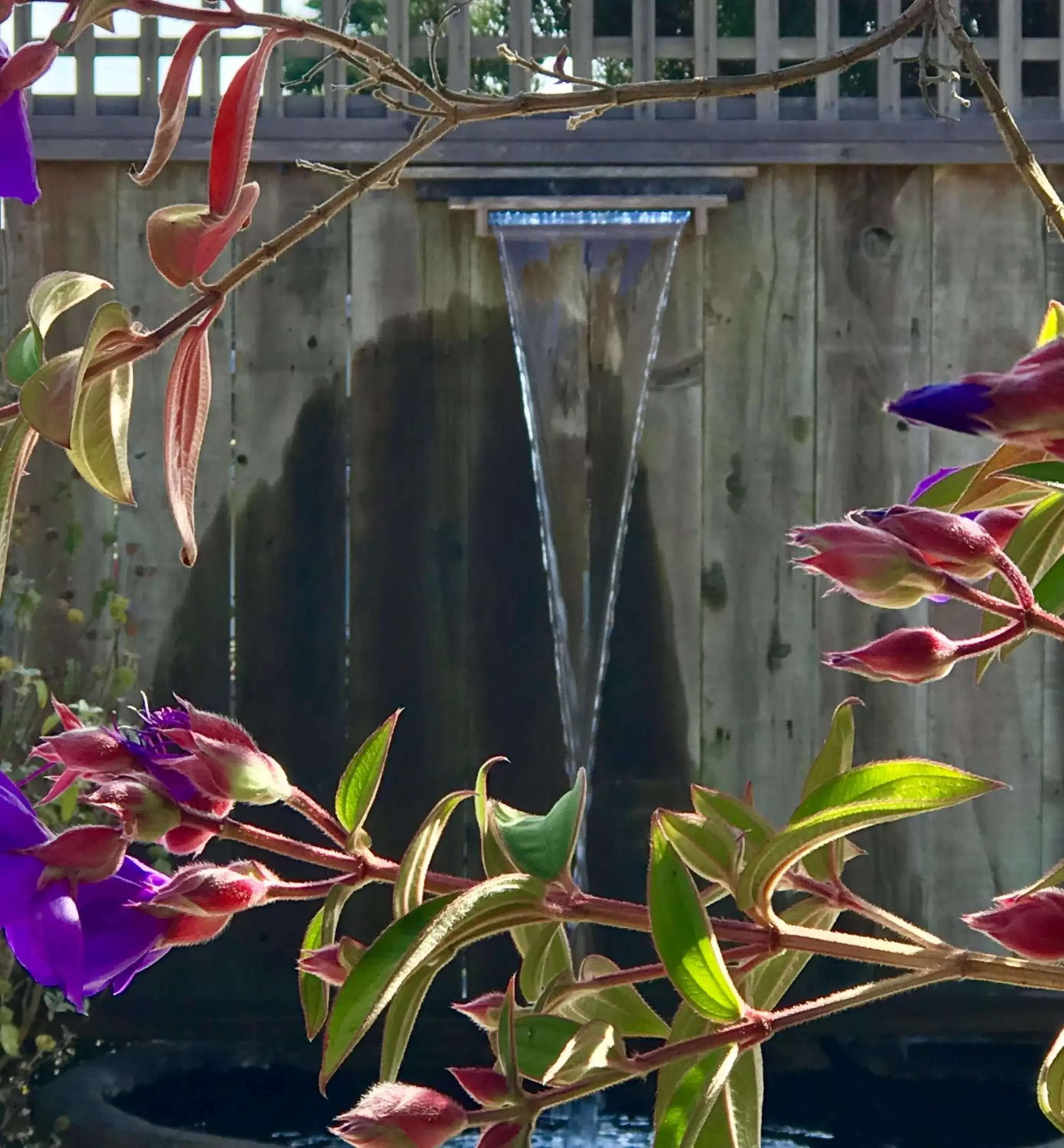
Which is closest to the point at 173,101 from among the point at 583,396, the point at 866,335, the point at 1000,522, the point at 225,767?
the point at 225,767

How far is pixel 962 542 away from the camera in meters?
0.41

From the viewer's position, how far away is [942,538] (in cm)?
40

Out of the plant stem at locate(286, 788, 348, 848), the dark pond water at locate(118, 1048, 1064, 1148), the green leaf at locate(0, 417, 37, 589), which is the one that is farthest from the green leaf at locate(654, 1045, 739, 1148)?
the dark pond water at locate(118, 1048, 1064, 1148)

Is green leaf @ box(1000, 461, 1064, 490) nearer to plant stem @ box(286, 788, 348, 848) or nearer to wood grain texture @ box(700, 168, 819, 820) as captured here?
plant stem @ box(286, 788, 348, 848)

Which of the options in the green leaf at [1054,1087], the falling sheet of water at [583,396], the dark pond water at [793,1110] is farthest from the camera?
the falling sheet of water at [583,396]

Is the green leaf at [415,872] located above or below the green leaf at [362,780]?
below

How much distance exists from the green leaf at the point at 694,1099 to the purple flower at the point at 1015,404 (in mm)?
168

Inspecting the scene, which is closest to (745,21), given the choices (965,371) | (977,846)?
(965,371)

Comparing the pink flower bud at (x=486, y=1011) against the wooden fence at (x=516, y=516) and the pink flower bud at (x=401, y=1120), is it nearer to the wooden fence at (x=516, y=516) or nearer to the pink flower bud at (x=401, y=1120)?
the pink flower bud at (x=401, y=1120)

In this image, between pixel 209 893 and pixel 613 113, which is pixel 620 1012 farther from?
pixel 613 113

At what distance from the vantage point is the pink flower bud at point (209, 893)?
1.35 ft

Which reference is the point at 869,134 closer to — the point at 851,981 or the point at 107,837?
the point at 851,981

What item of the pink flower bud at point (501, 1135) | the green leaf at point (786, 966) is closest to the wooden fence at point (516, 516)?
the green leaf at point (786, 966)

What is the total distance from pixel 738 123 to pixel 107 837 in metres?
2.13
